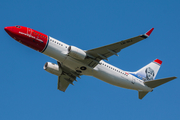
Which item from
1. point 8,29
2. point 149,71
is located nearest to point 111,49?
point 149,71

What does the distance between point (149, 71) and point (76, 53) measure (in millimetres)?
18958

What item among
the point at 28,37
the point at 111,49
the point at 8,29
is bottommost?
the point at 111,49

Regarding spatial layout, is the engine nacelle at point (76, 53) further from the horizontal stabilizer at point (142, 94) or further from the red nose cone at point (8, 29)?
the horizontal stabilizer at point (142, 94)

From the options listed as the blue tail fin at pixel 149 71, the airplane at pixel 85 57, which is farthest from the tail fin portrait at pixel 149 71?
the airplane at pixel 85 57

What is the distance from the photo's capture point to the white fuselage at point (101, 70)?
3738 centimetres

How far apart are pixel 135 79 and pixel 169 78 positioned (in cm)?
609

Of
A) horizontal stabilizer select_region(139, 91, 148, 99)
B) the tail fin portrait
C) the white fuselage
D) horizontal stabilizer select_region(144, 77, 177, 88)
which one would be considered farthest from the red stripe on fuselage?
horizontal stabilizer select_region(139, 91, 148, 99)

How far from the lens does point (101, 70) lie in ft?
132

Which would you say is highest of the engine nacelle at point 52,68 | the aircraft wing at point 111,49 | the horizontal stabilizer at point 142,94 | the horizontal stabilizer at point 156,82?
the aircraft wing at point 111,49

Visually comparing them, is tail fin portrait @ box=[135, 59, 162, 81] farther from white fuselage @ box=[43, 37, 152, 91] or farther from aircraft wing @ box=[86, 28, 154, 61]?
aircraft wing @ box=[86, 28, 154, 61]

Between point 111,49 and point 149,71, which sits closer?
point 111,49

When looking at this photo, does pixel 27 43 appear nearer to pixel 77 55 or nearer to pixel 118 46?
pixel 77 55

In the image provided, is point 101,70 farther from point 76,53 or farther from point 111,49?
point 76,53

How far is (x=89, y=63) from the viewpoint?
38.7 meters
